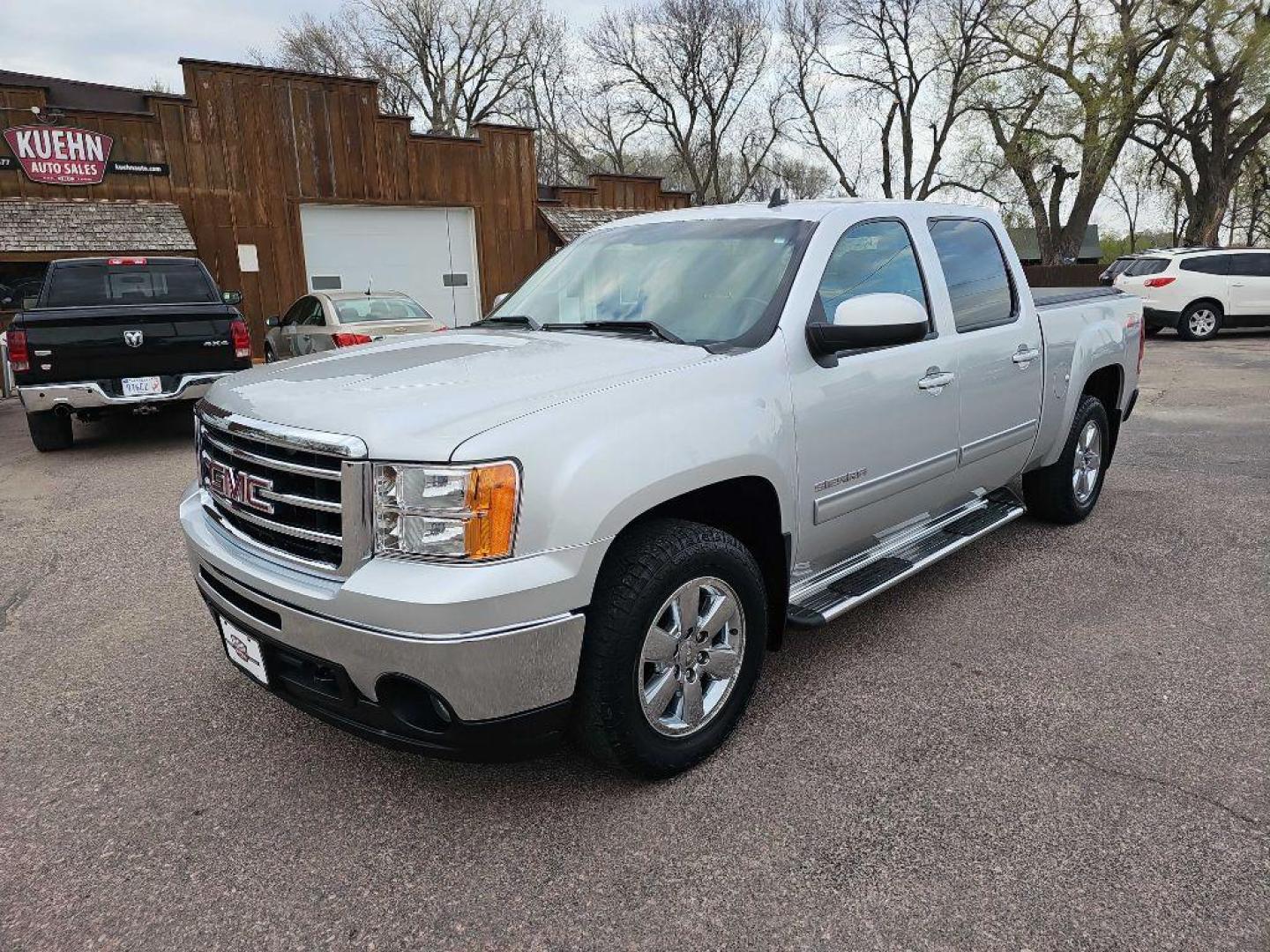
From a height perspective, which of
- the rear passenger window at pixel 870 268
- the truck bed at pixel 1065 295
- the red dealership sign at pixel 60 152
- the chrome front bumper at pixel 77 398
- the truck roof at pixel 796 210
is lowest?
the chrome front bumper at pixel 77 398

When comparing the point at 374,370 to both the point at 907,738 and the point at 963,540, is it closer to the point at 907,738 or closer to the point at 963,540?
the point at 907,738

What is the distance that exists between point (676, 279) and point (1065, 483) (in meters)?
2.92

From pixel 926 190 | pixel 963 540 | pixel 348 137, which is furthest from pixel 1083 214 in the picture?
pixel 963 540

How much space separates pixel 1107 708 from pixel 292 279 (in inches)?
628

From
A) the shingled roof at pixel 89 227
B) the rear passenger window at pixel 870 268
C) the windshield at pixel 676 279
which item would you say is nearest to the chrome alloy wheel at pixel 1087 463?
the rear passenger window at pixel 870 268

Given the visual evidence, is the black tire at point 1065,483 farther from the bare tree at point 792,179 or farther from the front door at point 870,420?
the bare tree at point 792,179

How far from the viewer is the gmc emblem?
2504mm

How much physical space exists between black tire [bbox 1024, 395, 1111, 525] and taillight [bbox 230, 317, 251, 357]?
23.2ft

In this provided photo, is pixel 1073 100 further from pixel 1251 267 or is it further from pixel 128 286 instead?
pixel 128 286

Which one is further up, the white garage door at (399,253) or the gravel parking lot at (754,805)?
→ the white garage door at (399,253)

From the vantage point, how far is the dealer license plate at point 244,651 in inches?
100

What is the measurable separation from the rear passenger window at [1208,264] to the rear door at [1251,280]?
0.36ft

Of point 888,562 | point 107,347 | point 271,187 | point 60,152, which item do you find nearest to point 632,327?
point 888,562

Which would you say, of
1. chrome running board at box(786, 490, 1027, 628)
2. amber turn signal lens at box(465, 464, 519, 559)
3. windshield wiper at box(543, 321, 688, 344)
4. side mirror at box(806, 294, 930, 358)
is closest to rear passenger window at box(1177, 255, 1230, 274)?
chrome running board at box(786, 490, 1027, 628)
